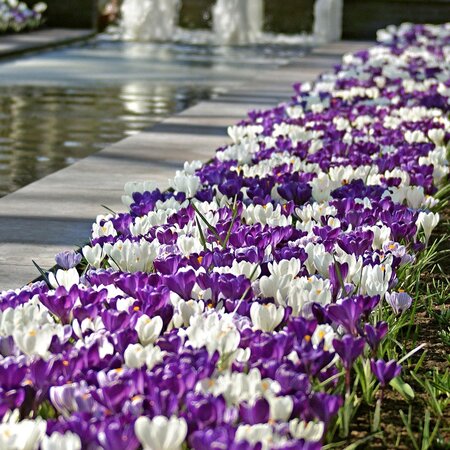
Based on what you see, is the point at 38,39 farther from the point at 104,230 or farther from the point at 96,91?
the point at 104,230

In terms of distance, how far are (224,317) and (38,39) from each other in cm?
1613

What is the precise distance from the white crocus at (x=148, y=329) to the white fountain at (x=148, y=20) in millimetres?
18761

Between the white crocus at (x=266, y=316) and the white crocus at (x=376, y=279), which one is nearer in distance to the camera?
the white crocus at (x=266, y=316)

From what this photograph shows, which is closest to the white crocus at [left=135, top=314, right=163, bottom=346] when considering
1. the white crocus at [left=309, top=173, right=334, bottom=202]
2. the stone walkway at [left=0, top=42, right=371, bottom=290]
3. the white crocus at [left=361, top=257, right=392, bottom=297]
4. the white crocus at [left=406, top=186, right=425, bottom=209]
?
the white crocus at [left=361, top=257, right=392, bottom=297]

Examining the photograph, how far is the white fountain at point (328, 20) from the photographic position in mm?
21781

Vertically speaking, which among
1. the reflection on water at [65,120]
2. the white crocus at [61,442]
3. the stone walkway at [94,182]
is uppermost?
the white crocus at [61,442]

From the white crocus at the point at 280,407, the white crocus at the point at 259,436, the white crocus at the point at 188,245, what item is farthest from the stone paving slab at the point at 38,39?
the white crocus at the point at 259,436

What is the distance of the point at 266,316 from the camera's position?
302 centimetres

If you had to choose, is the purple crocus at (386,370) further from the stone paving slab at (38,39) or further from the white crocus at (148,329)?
the stone paving slab at (38,39)

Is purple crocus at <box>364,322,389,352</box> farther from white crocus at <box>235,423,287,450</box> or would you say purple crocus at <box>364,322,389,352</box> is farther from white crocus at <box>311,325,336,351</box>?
white crocus at <box>235,423,287,450</box>

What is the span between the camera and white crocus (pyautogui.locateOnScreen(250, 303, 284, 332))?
3018 mm

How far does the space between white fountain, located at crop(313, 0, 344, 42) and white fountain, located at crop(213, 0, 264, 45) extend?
120 centimetres

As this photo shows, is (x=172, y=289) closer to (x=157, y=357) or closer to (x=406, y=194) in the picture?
(x=157, y=357)

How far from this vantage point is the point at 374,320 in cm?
348
